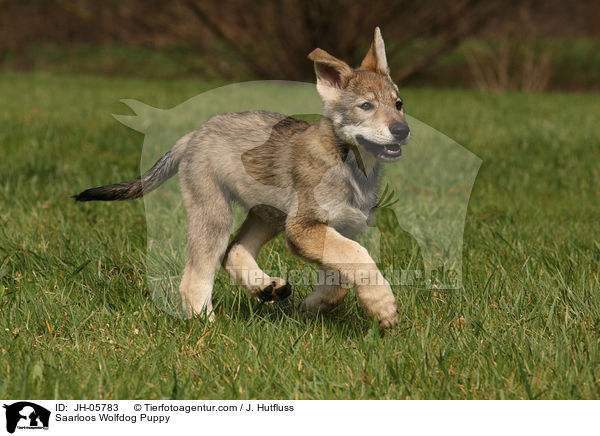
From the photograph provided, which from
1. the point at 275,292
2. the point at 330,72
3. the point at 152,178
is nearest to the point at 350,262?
the point at 275,292

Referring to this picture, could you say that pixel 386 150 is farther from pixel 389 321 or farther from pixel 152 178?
pixel 152 178

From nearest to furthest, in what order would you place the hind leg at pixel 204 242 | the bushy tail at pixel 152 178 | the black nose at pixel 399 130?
the black nose at pixel 399 130 < the hind leg at pixel 204 242 < the bushy tail at pixel 152 178

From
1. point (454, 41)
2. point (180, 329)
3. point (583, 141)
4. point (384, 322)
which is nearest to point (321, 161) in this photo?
point (384, 322)

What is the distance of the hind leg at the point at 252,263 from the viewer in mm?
3443

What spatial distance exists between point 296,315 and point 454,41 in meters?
15.8

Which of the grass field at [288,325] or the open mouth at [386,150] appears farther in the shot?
the open mouth at [386,150]

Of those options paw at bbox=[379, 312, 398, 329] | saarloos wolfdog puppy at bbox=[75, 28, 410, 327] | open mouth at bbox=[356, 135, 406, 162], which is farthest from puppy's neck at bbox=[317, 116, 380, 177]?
paw at bbox=[379, 312, 398, 329]

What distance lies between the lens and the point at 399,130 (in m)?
2.94

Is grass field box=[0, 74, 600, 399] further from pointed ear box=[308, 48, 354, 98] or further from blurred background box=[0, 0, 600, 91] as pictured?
blurred background box=[0, 0, 600, 91]

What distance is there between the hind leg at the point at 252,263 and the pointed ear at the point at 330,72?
0.81m

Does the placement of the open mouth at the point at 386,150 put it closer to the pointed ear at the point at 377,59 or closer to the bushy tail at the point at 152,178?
the pointed ear at the point at 377,59

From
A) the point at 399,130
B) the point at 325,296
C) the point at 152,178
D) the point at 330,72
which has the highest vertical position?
the point at 330,72

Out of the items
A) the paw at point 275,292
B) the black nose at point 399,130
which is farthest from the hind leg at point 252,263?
the black nose at point 399,130
